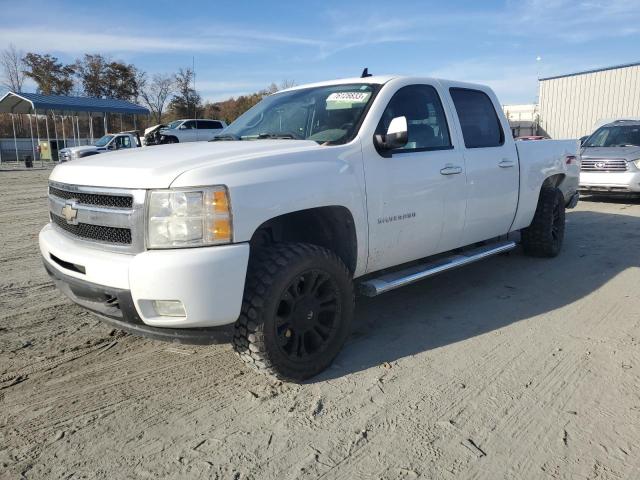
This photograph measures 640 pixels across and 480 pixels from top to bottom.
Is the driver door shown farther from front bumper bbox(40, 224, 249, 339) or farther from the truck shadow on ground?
Result: front bumper bbox(40, 224, 249, 339)

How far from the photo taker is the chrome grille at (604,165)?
33.9 ft

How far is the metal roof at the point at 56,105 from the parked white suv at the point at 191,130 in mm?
7650

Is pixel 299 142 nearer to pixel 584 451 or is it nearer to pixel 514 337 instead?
pixel 514 337

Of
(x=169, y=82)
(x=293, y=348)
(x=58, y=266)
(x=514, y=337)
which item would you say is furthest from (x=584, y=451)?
(x=169, y=82)

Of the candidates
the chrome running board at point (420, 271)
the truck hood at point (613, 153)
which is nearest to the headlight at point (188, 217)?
the chrome running board at point (420, 271)

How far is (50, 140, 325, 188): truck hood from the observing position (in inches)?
108

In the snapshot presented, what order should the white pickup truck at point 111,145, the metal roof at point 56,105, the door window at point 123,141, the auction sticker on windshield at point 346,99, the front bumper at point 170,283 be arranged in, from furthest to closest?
the metal roof at point 56,105
the door window at point 123,141
the white pickup truck at point 111,145
the auction sticker on windshield at point 346,99
the front bumper at point 170,283

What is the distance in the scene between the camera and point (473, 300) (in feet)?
15.5

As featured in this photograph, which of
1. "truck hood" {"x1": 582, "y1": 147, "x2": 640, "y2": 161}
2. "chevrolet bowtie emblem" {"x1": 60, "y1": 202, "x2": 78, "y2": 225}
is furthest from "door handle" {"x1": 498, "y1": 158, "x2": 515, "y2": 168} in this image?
"truck hood" {"x1": 582, "y1": 147, "x2": 640, "y2": 161}

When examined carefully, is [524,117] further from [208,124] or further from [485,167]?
[485,167]

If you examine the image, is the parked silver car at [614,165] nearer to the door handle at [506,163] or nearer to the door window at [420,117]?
the door handle at [506,163]

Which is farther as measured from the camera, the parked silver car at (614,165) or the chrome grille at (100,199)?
the parked silver car at (614,165)

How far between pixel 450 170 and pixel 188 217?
2.33 metres

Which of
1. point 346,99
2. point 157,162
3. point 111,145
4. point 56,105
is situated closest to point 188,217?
point 157,162
